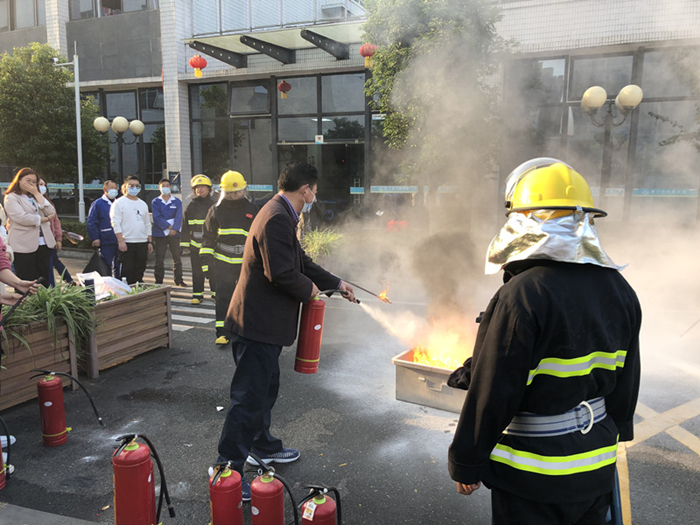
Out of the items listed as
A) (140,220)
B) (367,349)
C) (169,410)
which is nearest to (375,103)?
(140,220)

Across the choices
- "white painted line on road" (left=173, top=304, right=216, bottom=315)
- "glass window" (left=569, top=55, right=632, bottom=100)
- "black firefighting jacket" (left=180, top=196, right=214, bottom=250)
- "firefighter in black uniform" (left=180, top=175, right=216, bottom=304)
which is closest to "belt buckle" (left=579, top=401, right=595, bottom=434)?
"white painted line on road" (left=173, top=304, right=216, bottom=315)

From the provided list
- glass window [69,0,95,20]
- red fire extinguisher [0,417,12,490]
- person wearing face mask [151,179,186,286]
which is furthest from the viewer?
glass window [69,0,95,20]

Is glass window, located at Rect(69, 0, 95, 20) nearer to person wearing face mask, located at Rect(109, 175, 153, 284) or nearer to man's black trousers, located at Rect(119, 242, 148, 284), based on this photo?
person wearing face mask, located at Rect(109, 175, 153, 284)

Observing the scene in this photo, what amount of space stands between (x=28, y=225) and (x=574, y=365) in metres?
6.69

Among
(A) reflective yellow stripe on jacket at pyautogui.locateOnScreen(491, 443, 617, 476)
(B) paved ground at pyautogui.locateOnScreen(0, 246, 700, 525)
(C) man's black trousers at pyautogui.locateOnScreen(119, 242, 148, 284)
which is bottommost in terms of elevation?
(B) paved ground at pyautogui.locateOnScreen(0, 246, 700, 525)

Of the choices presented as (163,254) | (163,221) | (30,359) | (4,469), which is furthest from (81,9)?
(4,469)

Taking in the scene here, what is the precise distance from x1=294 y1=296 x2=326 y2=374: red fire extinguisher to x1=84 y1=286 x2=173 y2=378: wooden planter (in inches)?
101

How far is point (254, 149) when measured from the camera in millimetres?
15367

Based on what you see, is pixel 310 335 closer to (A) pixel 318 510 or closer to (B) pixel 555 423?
(A) pixel 318 510

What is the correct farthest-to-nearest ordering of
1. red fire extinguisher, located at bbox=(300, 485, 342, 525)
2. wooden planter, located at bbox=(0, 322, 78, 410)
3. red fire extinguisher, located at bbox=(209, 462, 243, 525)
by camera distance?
wooden planter, located at bbox=(0, 322, 78, 410)
red fire extinguisher, located at bbox=(209, 462, 243, 525)
red fire extinguisher, located at bbox=(300, 485, 342, 525)

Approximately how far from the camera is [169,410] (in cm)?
457

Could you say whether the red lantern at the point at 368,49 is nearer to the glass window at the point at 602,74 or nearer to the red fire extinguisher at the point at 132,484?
the glass window at the point at 602,74

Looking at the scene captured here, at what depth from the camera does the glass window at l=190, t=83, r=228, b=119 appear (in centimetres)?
1560

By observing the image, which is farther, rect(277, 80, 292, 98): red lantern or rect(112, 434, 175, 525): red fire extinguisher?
rect(277, 80, 292, 98): red lantern
